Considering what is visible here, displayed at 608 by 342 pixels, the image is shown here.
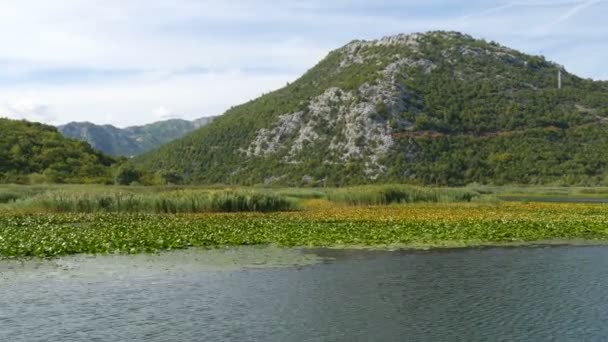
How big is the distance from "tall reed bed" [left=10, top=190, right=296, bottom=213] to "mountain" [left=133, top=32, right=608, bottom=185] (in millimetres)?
73281

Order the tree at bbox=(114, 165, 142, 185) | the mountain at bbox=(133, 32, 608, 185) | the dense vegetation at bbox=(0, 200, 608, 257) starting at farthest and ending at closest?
the mountain at bbox=(133, 32, 608, 185) < the tree at bbox=(114, 165, 142, 185) < the dense vegetation at bbox=(0, 200, 608, 257)

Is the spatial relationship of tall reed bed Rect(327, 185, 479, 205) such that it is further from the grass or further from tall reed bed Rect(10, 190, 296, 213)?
tall reed bed Rect(10, 190, 296, 213)

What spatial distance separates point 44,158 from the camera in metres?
90.4

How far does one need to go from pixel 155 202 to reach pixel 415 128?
315 ft

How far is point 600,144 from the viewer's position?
128m

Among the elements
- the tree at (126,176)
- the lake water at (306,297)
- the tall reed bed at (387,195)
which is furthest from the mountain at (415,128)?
the lake water at (306,297)

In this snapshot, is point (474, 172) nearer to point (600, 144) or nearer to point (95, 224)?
point (600, 144)

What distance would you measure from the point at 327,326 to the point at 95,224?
78.7 feet

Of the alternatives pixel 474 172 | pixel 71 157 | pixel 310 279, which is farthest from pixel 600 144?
pixel 310 279

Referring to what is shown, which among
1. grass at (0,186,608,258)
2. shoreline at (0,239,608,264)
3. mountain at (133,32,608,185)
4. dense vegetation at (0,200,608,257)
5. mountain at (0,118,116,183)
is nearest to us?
shoreline at (0,239,608,264)

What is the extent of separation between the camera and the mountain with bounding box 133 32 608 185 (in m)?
124

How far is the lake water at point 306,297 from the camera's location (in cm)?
1467

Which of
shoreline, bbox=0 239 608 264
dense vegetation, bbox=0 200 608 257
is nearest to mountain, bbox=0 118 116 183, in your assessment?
dense vegetation, bbox=0 200 608 257

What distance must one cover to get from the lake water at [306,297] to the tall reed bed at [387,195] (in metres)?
30.9
